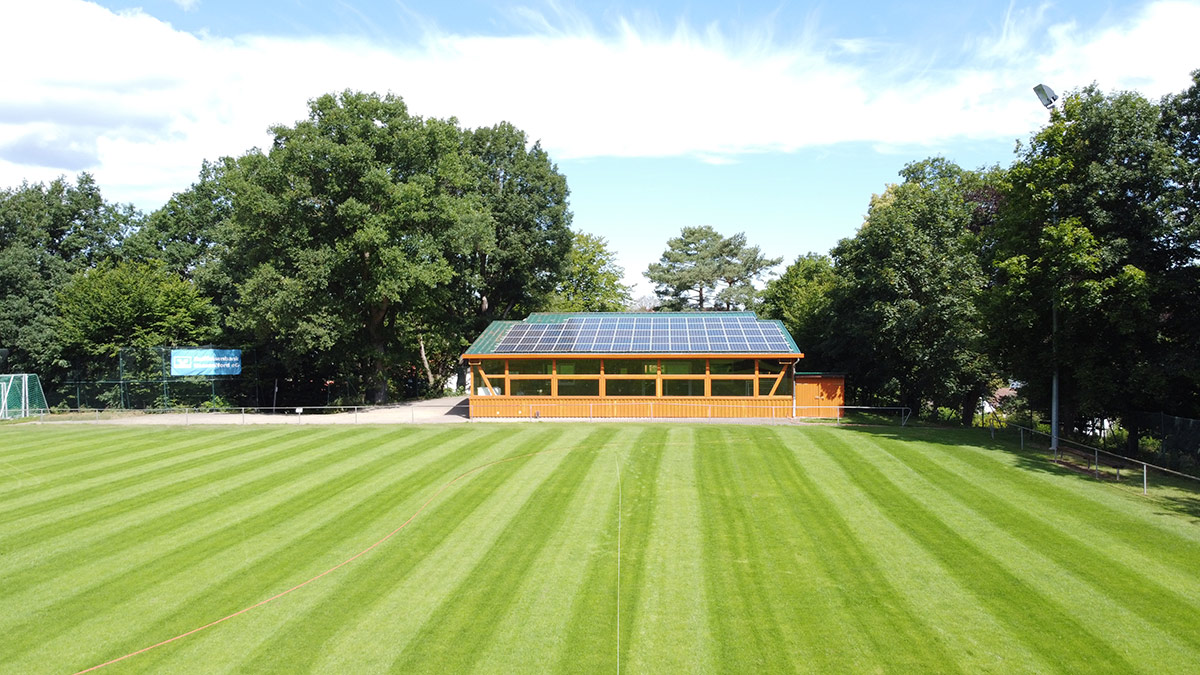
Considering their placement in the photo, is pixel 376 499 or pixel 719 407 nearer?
pixel 376 499

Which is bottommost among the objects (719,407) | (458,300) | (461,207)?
(719,407)

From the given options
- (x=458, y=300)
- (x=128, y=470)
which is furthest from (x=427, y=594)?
(x=458, y=300)

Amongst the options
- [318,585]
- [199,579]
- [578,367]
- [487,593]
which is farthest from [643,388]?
[199,579]

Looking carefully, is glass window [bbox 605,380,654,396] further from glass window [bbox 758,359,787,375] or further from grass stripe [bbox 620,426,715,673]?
grass stripe [bbox 620,426,715,673]

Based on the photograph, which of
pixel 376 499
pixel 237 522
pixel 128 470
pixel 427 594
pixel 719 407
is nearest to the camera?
pixel 427 594

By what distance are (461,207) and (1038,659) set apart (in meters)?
37.2

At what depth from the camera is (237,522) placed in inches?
661

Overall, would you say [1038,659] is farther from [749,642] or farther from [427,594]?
[427,594]

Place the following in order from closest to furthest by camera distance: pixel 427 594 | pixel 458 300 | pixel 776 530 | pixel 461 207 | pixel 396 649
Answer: pixel 396 649 < pixel 427 594 < pixel 776 530 < pixel 461 207 < pixel 458 300

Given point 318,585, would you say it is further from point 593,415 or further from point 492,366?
point 492,366

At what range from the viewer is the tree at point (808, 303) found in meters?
40.3

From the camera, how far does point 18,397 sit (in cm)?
3738

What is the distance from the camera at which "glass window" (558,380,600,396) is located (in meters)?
32.6

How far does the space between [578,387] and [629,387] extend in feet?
8.24
